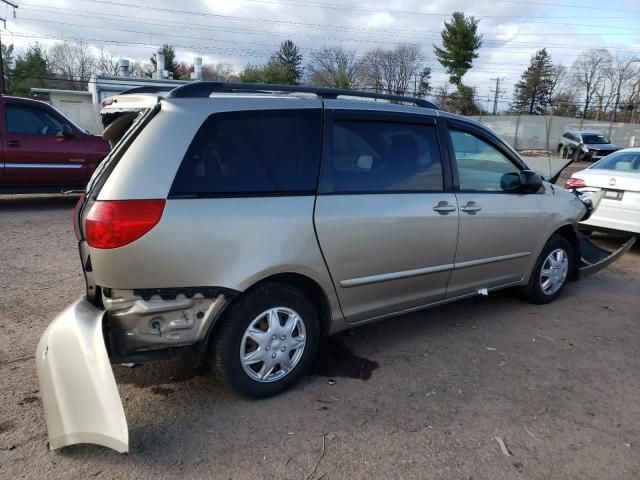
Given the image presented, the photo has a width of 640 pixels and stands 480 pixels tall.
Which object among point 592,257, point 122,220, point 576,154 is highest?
point 122,220

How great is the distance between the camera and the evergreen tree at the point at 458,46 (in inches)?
1984

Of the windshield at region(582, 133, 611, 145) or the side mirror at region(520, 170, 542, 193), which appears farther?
the windshield at region(582, 133, 611, 145)

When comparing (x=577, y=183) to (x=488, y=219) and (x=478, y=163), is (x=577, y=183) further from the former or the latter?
(x=488, y=219)

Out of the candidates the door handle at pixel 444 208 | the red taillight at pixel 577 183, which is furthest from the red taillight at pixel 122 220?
the red taillight at pixel 577 183

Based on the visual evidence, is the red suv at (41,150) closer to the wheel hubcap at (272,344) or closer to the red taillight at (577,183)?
the wheel hubcap at (272,344)

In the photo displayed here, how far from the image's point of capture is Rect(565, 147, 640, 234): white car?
6.51 metres

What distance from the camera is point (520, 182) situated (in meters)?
4.22

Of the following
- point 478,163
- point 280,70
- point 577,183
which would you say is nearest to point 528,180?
point 478,163

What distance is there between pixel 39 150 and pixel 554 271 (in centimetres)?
809

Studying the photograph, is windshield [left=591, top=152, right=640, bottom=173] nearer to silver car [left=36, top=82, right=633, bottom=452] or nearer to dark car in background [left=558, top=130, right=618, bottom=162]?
silver car [left=36, top=82, right=633, bottom=452]

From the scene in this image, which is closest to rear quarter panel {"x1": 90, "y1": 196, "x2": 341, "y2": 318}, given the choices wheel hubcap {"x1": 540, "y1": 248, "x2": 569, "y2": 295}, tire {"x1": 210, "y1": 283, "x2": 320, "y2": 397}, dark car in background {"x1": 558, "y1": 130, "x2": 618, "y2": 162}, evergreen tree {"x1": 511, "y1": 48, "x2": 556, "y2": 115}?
tire {"x1": 210, "y1": 283, "x2": 320, "y2": 397}

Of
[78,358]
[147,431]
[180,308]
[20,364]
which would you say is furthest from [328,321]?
[20,364]

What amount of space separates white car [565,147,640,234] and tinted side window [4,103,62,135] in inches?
336

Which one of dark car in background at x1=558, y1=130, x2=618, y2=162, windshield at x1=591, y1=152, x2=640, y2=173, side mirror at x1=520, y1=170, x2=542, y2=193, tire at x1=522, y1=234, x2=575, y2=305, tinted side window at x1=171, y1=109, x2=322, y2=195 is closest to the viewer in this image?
tinted side window at x1=171, y1=109, x2=322, y2=195
